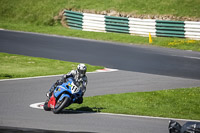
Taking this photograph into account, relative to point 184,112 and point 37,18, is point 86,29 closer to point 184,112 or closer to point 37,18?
point 37,18

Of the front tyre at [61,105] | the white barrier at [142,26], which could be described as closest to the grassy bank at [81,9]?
the white barrier at [142,26]

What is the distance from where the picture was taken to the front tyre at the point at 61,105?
11109mm

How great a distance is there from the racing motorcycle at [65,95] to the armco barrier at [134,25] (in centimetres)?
1670

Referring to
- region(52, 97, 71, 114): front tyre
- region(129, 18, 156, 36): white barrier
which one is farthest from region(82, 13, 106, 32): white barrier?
region(52, 97, 71, 114): front tyre

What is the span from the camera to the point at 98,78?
17.1 m

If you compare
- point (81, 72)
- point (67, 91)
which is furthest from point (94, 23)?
point (67, 91)

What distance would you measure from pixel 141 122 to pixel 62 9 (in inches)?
946

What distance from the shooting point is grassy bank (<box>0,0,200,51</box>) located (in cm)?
2734

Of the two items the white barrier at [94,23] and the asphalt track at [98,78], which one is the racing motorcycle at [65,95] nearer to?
the asphalt track at [98,78]

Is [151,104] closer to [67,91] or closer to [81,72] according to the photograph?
[81,72]

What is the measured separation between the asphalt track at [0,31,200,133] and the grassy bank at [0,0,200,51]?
1.83 metres

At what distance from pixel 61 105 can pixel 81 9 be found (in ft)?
75.1

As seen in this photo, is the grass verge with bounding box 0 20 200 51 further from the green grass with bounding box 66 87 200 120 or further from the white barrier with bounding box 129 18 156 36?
the green grass with bounding box 66 87 200 120

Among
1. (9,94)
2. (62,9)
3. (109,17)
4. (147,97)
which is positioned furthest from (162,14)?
(9,94)
